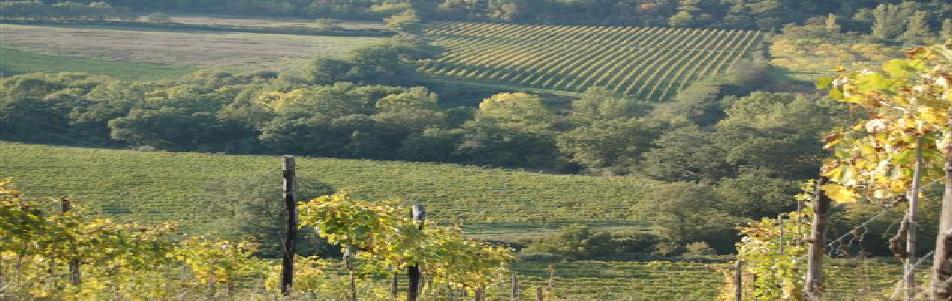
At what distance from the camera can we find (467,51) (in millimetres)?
105688

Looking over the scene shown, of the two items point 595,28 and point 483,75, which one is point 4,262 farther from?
point 595,28

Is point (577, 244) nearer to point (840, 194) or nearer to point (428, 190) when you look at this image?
point (428, 190)

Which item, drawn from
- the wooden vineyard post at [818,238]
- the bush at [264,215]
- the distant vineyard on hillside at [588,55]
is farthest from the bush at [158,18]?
the wooden vineyard post at [818,238]

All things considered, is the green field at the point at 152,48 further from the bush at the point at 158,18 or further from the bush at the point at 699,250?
the bush at the point at 699,250

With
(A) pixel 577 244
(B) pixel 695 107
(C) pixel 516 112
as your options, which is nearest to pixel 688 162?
(C) pixel 516 112

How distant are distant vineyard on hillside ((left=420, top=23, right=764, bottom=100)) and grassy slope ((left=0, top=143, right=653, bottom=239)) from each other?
103ft

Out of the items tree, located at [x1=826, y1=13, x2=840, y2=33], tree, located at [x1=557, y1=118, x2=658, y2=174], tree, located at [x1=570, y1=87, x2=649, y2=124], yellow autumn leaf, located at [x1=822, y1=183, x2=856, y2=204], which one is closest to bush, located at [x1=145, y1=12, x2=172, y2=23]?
tree, located at [x1=570, y1=87, x2=649, y2=124]

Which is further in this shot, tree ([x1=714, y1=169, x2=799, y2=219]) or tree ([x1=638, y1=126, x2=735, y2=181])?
tree ([x1=638, y1=126, x2=735, y2=181])

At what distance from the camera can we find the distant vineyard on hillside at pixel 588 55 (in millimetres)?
94438

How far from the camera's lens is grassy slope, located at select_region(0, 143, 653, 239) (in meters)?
48.5

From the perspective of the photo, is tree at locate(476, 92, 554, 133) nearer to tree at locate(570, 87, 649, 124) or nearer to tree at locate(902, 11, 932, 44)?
tree at locate(570, 87, 649, 124)

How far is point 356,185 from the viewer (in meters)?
55.9

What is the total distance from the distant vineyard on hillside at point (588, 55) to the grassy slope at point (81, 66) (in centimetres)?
2346

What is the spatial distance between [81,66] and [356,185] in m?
49.5
